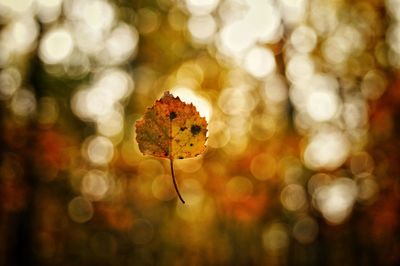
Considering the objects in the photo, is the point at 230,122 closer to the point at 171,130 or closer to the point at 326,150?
the point at 326,150

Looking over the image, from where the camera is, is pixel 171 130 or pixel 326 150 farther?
pixel 326 150

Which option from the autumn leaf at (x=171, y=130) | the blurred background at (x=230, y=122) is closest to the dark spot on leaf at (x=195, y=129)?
the autumn leaf at (x=171, y=130)

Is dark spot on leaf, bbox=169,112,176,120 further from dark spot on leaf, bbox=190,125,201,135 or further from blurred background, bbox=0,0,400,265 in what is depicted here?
blurred background, bbox=0,0,400,265

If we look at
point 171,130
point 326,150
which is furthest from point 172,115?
point 326,150

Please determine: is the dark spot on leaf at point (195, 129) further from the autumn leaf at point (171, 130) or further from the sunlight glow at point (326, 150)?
the sunlight glow at point (326, 150)

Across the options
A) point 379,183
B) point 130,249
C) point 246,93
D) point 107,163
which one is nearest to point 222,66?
point 246,93

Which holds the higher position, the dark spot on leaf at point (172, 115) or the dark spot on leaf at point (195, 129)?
the dark spot on leaf at point (172, 115)

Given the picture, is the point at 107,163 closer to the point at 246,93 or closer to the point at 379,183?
the point at 246,93

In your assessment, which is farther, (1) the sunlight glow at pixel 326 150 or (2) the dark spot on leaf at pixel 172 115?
(1) the sunlight glow at pixel 326 150
